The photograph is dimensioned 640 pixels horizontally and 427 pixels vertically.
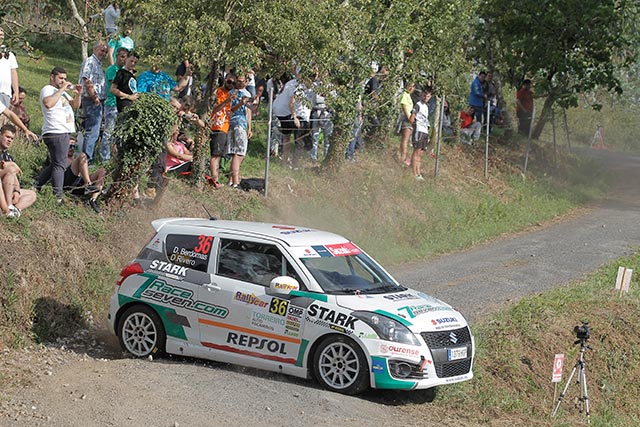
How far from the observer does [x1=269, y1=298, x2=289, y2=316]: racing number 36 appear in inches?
474

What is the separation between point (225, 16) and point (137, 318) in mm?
6848

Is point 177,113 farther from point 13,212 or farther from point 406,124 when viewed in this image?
point 406,124

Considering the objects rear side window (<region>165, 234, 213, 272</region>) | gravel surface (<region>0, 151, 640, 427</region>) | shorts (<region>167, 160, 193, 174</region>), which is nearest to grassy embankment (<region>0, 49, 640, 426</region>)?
shorts (<region>167, 160, 193, 174</region>)

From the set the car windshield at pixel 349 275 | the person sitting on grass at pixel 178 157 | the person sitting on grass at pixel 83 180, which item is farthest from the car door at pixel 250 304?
the person sitting on grass at pixel 178 157

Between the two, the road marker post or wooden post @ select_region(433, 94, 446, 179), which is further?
wooden post @ select_region(433, 94, 446, 179)

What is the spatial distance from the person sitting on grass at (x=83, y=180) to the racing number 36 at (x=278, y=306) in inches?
204

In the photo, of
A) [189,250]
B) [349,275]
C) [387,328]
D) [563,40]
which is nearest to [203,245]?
[189,250]

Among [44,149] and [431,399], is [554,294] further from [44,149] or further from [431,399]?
[44,149]

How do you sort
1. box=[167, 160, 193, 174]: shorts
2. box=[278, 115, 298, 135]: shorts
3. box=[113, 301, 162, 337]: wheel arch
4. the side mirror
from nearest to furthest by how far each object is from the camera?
1. the side mirror
2. box=[113, 301, 162, 337]: wheel arch
3. box=[167, 160, 193, 174]: shorts
4. box=[278, 115, 298, 135]: shorts

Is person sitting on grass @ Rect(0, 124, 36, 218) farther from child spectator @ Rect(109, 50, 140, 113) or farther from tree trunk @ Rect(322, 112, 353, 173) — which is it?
tree trunk @ Rect(322, 112, 353, 173)

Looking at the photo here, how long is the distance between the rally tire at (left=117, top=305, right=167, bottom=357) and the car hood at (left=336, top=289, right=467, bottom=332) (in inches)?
96.5

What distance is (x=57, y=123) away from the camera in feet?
50.9

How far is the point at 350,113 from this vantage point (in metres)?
21.8

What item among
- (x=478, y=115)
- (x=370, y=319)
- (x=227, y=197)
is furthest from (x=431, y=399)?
(x=478, y=115)
